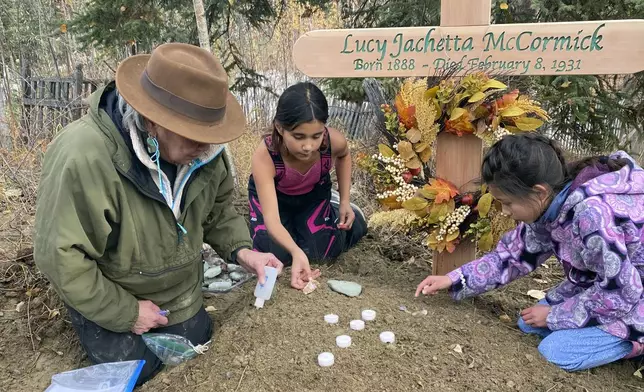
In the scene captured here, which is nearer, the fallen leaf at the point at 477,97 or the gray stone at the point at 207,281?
the fallen leaf at the point at 477,97

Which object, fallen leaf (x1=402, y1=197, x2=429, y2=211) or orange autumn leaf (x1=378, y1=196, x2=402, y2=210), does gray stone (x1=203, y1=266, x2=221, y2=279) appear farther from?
fallen leaf (x1=402, y1=197, x2=429, y2=211)

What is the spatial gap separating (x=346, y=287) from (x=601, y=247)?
1133 millimetres

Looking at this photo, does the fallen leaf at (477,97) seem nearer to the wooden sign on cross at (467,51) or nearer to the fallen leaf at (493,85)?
the fallen leaf at (493,85)

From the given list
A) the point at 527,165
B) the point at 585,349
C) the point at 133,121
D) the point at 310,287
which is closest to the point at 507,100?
the point at 527,165

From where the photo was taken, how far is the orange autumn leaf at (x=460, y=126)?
2.39m

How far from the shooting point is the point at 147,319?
7.37ft

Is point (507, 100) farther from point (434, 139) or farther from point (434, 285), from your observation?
point (434, 285)

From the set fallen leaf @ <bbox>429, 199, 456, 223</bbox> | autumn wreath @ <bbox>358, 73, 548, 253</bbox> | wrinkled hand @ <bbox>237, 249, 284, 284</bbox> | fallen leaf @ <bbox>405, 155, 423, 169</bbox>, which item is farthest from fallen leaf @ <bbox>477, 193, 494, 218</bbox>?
wrinkled hand @ <bbox>237, 249, 284, 284</bbox>

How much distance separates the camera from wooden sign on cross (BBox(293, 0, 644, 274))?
7.22 ft

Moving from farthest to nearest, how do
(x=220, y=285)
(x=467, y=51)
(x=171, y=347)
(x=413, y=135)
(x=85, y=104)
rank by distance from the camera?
(x=85, y=104), (x=220, y=285), (x=413, y=135), (x=467, y=51), (x=171, y=347)

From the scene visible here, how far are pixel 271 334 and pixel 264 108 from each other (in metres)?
5.75

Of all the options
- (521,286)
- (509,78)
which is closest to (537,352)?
(521,286)

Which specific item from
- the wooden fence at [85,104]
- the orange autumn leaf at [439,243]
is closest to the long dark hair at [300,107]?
the orange autumn leaf at [439,243]

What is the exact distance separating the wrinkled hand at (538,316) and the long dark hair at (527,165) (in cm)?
58
